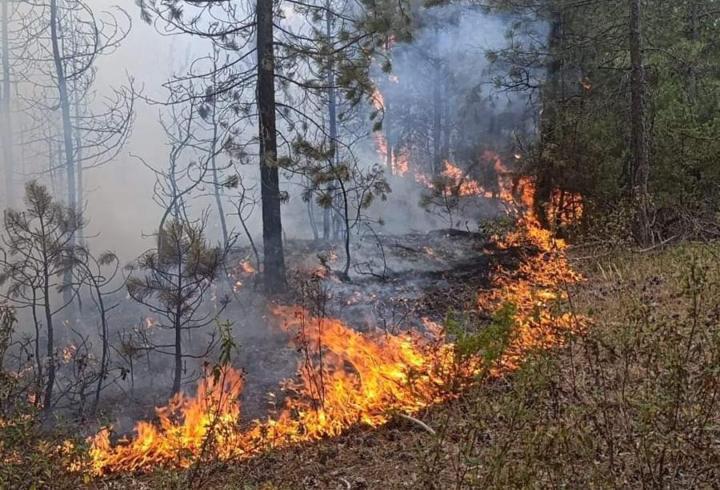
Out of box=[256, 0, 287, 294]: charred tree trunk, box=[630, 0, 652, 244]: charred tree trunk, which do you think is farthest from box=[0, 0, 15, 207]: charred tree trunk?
box=[630, 0, 652, 244]: charred tree trunk

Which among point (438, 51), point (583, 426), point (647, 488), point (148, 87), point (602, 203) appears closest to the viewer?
point (647, 488)

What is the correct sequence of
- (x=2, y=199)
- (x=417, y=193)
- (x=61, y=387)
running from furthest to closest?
(x=417, y=193), (x=2, y=199), (x=61, y=387)

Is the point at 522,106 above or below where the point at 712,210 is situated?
above

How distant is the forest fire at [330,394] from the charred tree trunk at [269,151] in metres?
1.77

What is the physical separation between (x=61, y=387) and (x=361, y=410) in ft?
16.8

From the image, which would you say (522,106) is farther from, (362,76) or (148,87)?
(148,87)

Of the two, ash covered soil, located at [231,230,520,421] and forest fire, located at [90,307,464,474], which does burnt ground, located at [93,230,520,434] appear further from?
forest fire, located at [90,307,464,474]

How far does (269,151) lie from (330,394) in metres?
4.90

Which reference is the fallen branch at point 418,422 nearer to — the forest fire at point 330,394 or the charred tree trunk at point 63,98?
the forest fire at point 330,394

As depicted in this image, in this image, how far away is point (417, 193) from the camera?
81.6 ft

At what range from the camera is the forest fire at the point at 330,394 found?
5.63m

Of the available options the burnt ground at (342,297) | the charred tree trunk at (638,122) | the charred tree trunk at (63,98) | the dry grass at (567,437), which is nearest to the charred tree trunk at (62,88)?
the charred tree trunk at (63,98)

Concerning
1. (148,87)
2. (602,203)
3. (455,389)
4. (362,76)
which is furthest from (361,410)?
(148,87)

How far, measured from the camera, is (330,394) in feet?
21.8
